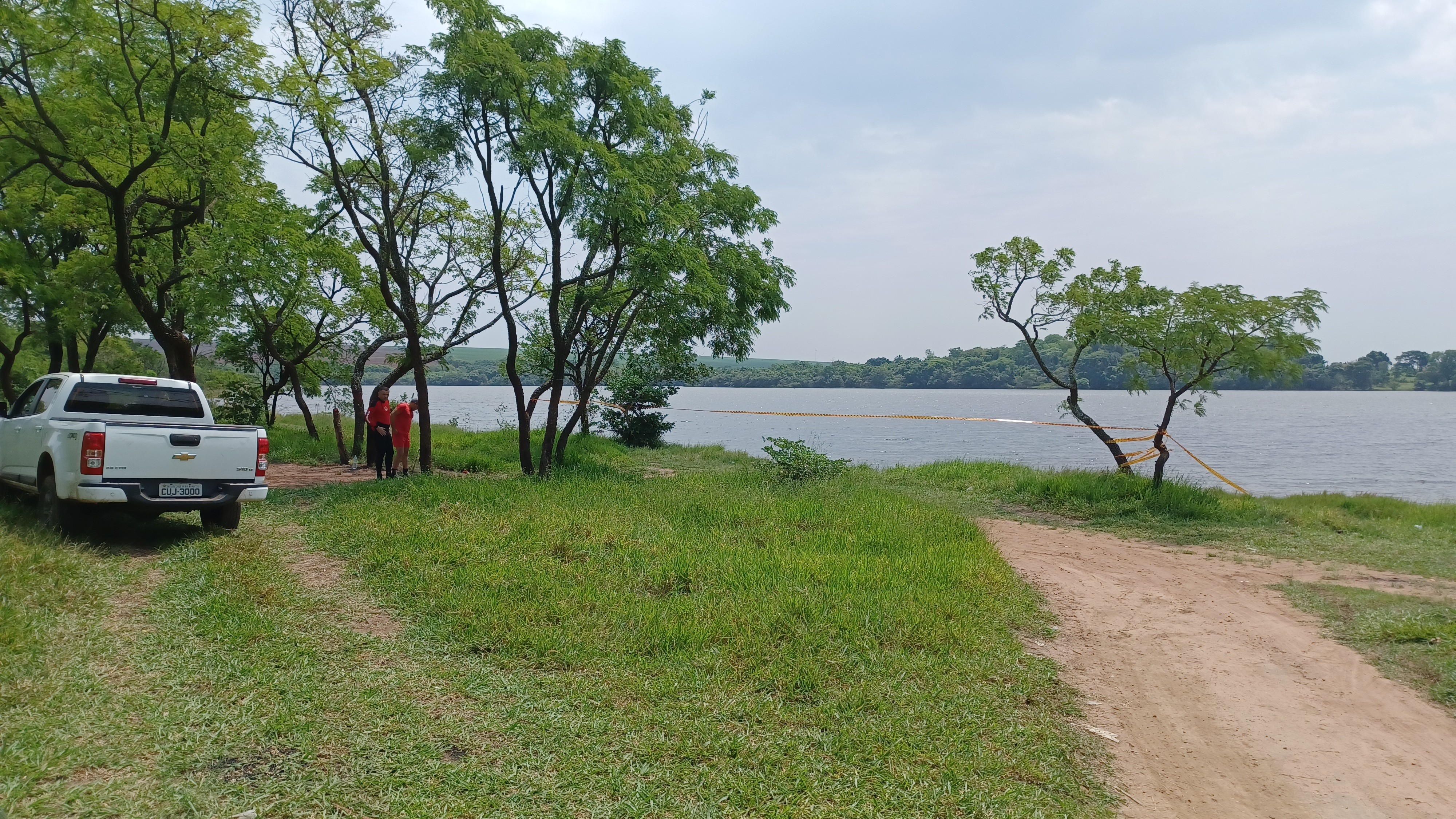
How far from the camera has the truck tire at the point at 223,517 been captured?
9.09m

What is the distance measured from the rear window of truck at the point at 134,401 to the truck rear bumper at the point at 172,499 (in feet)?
5.55

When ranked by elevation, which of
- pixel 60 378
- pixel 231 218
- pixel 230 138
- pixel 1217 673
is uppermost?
pixel 230 138

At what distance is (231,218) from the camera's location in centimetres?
1404

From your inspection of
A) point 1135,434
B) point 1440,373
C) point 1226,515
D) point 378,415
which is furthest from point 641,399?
point 1440,373

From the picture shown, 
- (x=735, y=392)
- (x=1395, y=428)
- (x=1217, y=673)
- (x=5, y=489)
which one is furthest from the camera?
(x=735, y=392)

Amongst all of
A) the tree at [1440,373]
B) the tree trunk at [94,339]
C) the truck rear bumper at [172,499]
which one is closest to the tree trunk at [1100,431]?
the truck rear bumper at [172,499]

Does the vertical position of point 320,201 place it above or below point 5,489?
above

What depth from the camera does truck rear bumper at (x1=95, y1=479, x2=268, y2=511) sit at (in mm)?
7719

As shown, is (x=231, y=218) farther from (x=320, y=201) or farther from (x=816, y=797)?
(x=816, y=797)

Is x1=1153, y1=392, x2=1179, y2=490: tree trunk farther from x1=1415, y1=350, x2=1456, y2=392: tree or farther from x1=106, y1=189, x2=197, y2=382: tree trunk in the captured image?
x1=1415, y1=350, x2=1456, y2=392: tree

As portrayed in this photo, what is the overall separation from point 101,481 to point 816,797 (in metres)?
7.33

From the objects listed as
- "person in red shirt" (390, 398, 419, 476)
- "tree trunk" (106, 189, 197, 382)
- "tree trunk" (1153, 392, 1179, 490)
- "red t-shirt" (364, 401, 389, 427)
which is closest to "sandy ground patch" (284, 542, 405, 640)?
"red t-shirt" (364, 401, 389, 427)

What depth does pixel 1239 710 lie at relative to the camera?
5680 millimetres

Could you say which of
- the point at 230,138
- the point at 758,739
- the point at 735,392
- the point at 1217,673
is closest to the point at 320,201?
the point at 230,138
